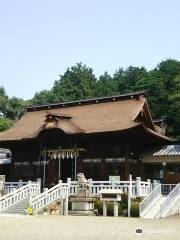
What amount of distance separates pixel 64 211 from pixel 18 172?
1014cm

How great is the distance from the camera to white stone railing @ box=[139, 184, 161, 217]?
2200cm

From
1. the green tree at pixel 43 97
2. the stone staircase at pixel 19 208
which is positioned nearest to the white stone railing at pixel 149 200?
the stone staircase at pixel 19 208

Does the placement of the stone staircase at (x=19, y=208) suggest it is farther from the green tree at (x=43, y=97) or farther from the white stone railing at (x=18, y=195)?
the green tree at (x=43, y=97)

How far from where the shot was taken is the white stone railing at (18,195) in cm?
2506

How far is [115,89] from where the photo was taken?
7581 centimetres

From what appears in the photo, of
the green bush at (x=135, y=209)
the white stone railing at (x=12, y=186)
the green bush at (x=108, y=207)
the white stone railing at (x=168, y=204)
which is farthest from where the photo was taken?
the white stone railing at (x=12, y=186)

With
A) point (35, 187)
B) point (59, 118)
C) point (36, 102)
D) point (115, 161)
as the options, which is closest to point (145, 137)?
point (115, 161)

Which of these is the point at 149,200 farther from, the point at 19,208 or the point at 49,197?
the point at 19,208

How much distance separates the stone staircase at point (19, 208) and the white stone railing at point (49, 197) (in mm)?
783

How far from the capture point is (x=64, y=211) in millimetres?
24000

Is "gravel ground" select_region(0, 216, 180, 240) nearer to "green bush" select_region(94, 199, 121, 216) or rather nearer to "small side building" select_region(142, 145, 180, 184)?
"green bush" select_region(94, 199, 121, 216)

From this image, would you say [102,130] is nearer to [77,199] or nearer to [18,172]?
[77,199]

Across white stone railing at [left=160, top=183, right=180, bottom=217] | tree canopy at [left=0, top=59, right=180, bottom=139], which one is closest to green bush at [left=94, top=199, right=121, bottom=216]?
white stone railing at [left=160, top=183, right=180, bottom=217]

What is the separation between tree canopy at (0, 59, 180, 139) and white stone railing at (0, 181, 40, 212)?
21.1 metres
